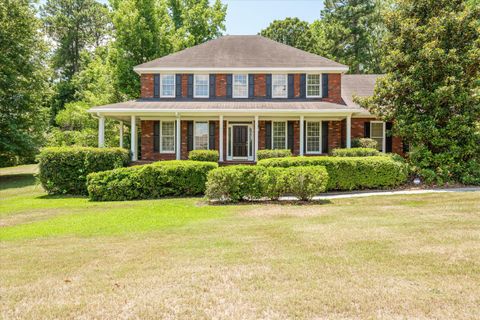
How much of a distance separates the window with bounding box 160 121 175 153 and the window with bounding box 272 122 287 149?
5593 mm

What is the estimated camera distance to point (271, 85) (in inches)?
748

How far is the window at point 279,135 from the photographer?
737 inches

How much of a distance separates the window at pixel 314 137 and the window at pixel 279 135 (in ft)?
4.38

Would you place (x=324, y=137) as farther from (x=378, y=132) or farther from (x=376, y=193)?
(x=376, y=193)

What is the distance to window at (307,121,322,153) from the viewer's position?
18703 mm

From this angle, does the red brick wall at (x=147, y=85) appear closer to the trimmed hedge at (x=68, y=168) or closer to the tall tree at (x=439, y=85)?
the trimmed hedge at (x=68, y=168)

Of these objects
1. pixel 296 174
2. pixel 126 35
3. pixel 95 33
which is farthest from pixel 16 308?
pixel 95 33

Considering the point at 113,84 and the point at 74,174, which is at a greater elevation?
the point at 113,84

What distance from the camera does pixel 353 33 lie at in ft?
124

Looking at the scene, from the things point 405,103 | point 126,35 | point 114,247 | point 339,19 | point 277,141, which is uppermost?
point 339,19

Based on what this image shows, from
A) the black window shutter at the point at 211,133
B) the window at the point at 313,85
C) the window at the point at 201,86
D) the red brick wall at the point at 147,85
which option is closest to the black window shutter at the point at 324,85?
the window at the point at 313,85

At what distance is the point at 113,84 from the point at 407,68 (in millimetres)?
19943

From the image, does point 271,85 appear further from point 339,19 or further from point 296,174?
point 339,19

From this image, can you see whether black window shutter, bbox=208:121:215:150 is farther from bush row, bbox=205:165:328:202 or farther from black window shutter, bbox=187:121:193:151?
bush row, bbox=205:165:328:202
